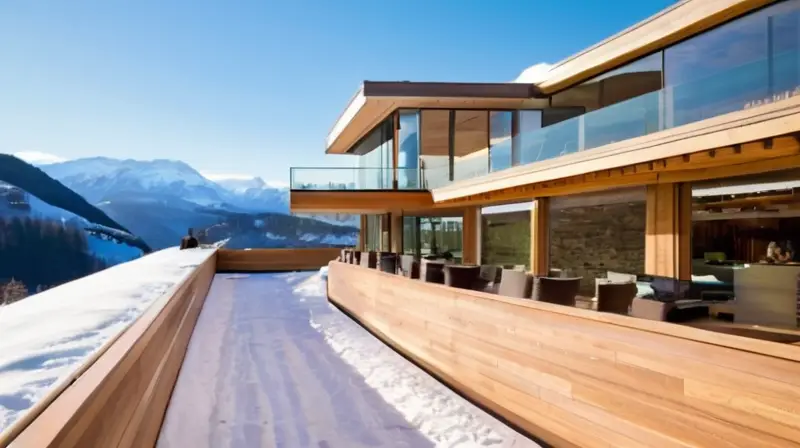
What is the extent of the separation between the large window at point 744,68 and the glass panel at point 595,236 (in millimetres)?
2892

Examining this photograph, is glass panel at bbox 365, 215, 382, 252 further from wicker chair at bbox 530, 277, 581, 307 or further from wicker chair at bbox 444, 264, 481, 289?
wicker chair at bbox 530, 277, 581, 307

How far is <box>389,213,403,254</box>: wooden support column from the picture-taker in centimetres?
2291

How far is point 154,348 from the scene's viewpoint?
5.21 m

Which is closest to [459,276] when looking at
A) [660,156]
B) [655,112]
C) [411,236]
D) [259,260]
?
[660,156]

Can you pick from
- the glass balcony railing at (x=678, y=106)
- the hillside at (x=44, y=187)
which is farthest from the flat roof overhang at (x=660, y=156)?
the hillside at (x=44, y=187)

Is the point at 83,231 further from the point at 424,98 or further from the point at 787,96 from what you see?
the point at 787,96

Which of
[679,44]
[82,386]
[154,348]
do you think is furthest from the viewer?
[679,44]

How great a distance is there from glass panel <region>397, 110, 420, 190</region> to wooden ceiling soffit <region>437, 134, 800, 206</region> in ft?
Answer: 19.8

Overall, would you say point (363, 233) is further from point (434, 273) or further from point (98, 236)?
point (98, 236)

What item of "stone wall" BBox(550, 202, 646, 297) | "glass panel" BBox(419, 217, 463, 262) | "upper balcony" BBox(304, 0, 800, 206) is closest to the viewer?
"upper balcony" BBox(304, 0, 800, 206)

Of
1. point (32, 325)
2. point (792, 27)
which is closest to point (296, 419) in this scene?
point (32, 325)

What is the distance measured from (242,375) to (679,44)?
1076 cm

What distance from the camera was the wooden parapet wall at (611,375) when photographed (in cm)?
354

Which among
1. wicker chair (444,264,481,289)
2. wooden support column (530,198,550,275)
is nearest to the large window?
wicker chair (444,264,481,289)
